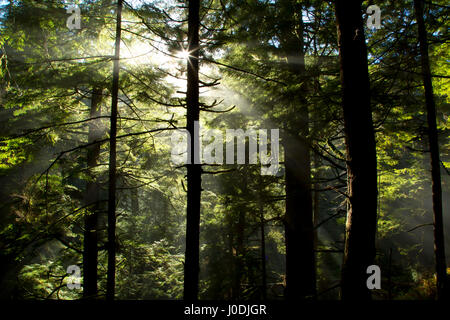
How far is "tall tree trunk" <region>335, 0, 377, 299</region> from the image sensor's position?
3541 millimetres

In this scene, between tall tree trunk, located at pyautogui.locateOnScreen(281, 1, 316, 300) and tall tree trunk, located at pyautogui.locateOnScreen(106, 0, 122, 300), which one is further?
tall tree trunk, located at pyautogui.locateOnScreen(281, 1, 316, 300)

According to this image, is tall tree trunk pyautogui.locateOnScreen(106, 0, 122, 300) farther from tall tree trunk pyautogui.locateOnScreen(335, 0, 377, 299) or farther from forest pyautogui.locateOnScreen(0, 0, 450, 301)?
tall tree trunk pyautogui.locateOnScreen(335, 0, 377, 299)

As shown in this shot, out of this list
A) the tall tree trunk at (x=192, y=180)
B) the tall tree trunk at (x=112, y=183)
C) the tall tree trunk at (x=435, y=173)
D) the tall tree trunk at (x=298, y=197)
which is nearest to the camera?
the tall tree trunk at (x=192, y=180)

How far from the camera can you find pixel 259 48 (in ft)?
20.4

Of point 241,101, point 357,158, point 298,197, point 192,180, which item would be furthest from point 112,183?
point 298,197

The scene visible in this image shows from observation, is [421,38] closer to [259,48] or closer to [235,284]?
[259,48]

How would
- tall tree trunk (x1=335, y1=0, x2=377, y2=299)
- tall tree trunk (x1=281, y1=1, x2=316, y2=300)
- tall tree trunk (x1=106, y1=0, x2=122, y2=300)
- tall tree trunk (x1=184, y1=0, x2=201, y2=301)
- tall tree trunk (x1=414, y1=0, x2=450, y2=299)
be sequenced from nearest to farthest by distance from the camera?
tall tree trunk (x1=335, y1=0, x2=377, y2=299) < tall tree trunk (x1=184, y1=0, x2=201, y2=301) < tall tree trunk (x1=106, y1=0, x2=122, y2=300) < tall tree trunk (x1=414, y1=0, x2=450, y2=299) < tall tree trunk (x1=281, y1=1, x2=316, y2=300)

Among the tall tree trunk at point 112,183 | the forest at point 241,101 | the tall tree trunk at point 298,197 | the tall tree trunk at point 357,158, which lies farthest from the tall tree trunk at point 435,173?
the tall tree trunk at point 112,183

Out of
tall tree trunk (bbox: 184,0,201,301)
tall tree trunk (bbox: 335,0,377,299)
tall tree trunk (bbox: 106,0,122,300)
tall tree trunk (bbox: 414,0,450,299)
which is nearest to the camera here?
tall tree trunk (bbox: 335,0,377,299)

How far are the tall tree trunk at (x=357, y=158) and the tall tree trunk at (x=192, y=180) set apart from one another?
2.45m

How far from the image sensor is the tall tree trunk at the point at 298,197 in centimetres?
622

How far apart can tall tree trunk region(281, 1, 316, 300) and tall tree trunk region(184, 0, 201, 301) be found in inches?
121

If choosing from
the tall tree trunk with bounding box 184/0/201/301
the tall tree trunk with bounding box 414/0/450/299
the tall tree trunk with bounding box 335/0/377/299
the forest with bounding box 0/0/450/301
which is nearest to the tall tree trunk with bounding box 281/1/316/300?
the forest with bounding box 0/0/450/301

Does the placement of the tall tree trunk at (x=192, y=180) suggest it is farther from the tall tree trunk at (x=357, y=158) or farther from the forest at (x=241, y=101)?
the tall tree trunk at (x=357, y=158)
